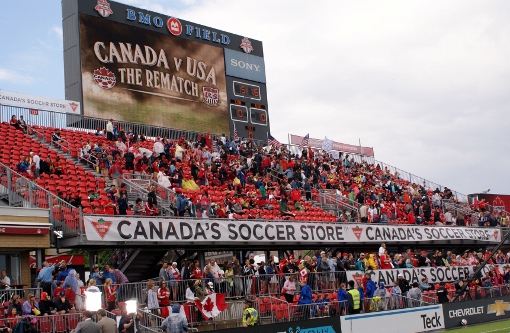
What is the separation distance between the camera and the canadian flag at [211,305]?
19250 mm

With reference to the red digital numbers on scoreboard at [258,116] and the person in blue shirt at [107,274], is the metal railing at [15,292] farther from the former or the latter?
the red digital numbers on scoreboard at [258,116]

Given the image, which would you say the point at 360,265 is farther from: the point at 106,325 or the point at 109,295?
the point at 106,325

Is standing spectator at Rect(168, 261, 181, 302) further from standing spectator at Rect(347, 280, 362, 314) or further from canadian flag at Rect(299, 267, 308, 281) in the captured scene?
standing spectator at Rect(347, 280, 362, 314)

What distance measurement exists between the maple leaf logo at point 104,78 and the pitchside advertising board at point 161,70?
47 mm

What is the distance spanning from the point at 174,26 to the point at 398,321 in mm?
21039

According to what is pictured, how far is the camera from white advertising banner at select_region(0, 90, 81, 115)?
30.9 metres

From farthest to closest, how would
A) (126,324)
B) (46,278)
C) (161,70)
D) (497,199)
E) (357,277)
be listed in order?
(497,199) → (161,70) → (357,277) → (46,278) → (126,324)

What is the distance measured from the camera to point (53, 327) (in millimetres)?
16312

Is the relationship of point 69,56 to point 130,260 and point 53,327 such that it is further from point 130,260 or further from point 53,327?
point 53,327

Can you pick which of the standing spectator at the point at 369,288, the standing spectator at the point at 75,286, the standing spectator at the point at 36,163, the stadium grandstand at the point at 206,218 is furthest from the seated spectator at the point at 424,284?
the standing spectator at the point at 36,163

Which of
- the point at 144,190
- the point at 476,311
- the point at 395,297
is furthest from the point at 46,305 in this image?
the point at 476,311

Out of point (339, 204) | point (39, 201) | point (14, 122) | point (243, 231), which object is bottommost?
point (243, 231)

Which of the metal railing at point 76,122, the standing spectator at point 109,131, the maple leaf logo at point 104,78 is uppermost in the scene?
the maple leaf logo at point 104,78

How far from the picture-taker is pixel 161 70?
36219mm
